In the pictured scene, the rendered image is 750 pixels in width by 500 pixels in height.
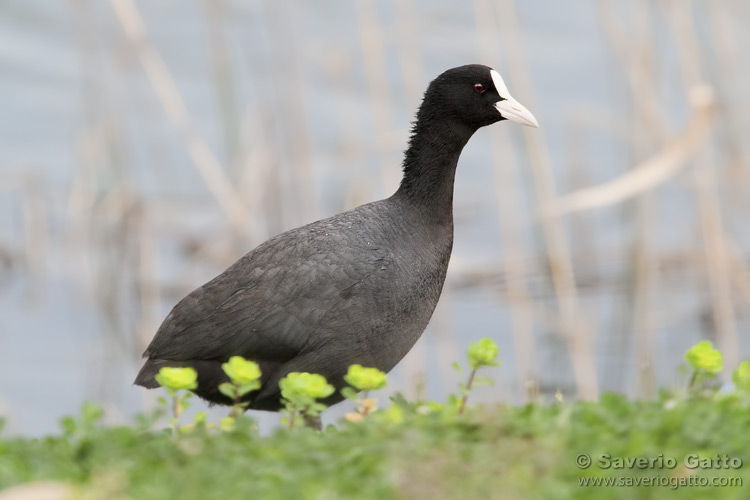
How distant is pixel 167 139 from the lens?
1133 centimetres

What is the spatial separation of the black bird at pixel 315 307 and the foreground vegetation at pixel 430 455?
4.57 ft

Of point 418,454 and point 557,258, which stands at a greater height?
point 557,258

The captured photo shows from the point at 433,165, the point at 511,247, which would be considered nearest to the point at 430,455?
the point at 433,165

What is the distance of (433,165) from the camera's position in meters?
4.99

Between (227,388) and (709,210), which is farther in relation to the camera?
(709,210)

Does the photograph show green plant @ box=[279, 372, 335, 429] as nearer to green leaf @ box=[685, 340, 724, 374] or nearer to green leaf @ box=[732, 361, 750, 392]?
green leaf @ box=[685, 340, 724, 374]

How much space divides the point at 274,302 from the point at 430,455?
6.60 ft

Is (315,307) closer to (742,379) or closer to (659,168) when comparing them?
(742,379)

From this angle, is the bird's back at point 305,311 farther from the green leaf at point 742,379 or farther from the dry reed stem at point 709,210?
the dry reed stem at point 709,210

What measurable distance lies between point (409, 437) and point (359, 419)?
0.59 meters

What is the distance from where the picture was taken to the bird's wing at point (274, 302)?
4387 millimetres

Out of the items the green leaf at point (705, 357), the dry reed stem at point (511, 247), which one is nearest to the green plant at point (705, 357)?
the green leaf at point (705, 357)

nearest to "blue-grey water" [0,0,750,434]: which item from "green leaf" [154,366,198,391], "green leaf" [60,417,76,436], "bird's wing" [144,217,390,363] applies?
"bird's wing" [144,217,390,363]

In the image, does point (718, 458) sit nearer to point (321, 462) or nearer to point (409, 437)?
point (409, 437)
